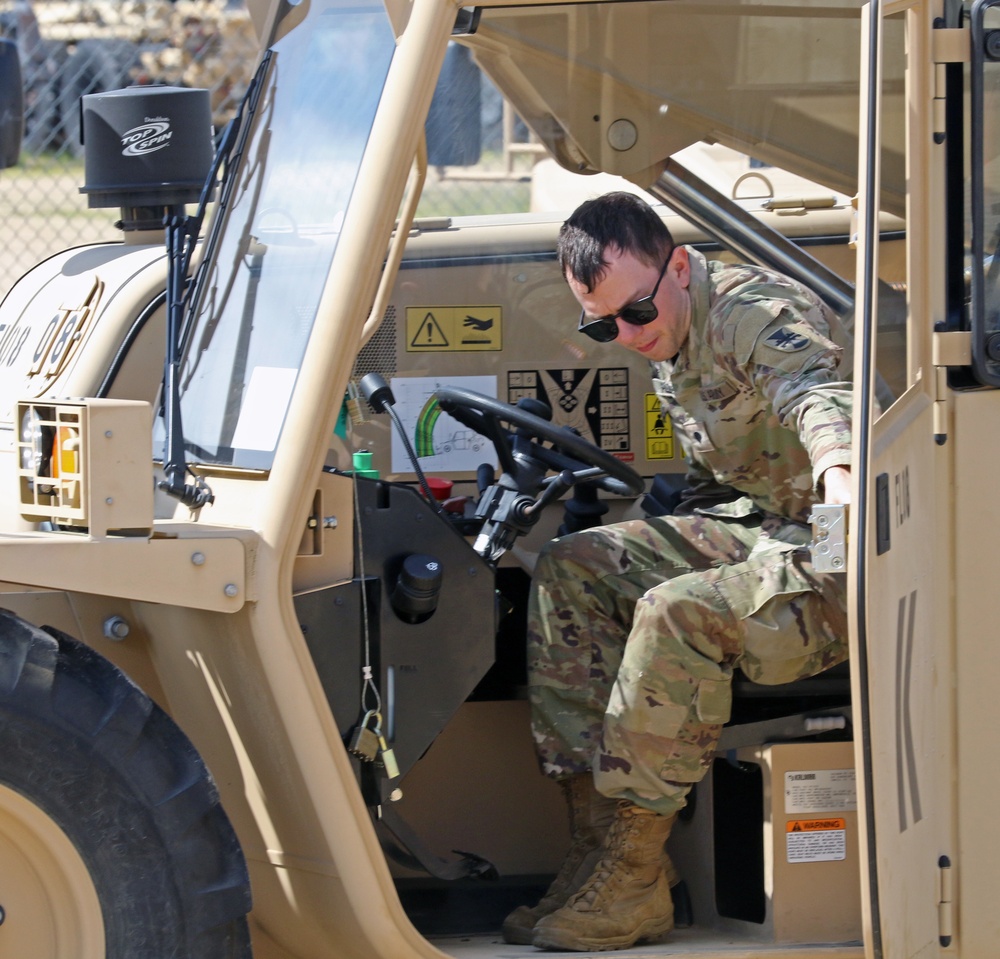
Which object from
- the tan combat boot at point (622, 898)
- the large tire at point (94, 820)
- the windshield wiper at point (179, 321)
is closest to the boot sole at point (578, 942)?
the tan combat boot at point (622, 898)

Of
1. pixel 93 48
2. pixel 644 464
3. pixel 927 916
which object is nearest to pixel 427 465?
pixel 644 464

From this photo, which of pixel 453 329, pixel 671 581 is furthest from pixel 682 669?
pixel 453 329

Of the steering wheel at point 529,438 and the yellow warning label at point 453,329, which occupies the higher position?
the yellow warning label at point 453,329

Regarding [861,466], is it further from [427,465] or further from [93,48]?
[93,48]

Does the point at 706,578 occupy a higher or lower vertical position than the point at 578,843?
higher

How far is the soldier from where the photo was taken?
8.75 ft

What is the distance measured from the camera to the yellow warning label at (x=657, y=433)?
3.63 meters

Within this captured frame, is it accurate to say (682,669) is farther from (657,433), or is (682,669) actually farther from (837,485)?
(657,433)

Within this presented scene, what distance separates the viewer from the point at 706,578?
2.72m

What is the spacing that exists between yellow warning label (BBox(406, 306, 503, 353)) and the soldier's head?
741 millimetres

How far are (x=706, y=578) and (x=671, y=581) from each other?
64mm

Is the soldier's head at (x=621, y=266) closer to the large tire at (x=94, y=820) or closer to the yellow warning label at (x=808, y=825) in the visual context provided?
the yellow warning label at (x=808, y=825)

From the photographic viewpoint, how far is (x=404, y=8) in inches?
Answer: 93.1

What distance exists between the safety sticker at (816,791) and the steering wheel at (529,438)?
0.67m
